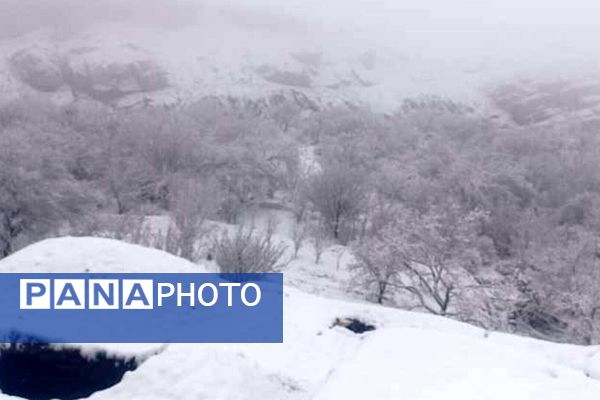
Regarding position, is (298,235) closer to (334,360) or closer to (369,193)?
(369,193)

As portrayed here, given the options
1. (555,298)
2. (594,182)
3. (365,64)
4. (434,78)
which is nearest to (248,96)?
(365,64)

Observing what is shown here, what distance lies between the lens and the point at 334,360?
10.8 meters

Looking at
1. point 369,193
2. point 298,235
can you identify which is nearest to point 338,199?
point 369,193

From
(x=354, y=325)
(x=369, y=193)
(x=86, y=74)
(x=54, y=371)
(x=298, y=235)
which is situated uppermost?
(x=86, y=74)

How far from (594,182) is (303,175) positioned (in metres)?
14.9

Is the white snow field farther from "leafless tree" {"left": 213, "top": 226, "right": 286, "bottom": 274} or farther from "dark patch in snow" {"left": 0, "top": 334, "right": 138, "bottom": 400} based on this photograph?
"leafless tree" {"left": 213, "top": 226, "right": 286, "bottom": 274}

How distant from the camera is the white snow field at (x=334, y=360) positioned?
5277 millimetres

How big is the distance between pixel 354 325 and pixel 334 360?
6.46ft

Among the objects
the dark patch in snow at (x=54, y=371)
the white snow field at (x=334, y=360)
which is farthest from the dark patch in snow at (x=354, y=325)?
the dark patch in snow at (x=54, y=371)

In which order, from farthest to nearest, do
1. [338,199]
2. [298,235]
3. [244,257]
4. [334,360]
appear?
1. [338,199]
2. [298,235]
3. [244,257]
4. [334,360]

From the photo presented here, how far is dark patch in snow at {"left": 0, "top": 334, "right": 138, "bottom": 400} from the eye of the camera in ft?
27.6

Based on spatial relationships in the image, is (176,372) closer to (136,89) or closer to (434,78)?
(136,89)

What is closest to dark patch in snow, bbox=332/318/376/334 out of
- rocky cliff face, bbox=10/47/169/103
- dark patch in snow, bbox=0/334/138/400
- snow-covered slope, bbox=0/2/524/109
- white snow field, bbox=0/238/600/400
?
white snow field, bbox=0/238/600/400

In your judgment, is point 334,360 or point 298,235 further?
point 298,235
